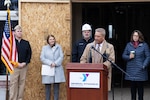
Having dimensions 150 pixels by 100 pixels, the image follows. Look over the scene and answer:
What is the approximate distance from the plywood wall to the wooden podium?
3532 millimetres

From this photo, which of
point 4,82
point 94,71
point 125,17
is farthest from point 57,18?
point 125,17

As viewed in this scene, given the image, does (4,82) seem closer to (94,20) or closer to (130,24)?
(94,20)

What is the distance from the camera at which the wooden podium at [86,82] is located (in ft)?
24.4

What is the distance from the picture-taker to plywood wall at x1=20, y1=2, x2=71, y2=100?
11117 millimetres

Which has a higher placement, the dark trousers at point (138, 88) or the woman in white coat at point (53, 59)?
the woman in white coat at point (53, 59)

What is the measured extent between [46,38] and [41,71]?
82cm

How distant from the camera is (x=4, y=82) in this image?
11.6 m

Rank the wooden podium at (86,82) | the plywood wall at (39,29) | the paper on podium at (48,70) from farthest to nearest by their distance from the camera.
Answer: the plywood wall at (39,29) → the paper on podium at (48,70) → the wooden podium at (86,82)

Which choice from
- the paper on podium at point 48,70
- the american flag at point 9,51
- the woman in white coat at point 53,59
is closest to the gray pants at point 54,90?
the woman in white coat at point 53,59

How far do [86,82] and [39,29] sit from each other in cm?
395

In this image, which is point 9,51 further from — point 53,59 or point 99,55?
point 99,55

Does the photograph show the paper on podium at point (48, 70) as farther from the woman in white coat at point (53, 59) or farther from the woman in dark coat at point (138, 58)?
the woman in dark coat at point (138, 58)

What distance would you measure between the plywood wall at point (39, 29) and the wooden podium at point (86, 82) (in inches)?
139

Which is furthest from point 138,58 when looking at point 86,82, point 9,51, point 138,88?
point 86,82
